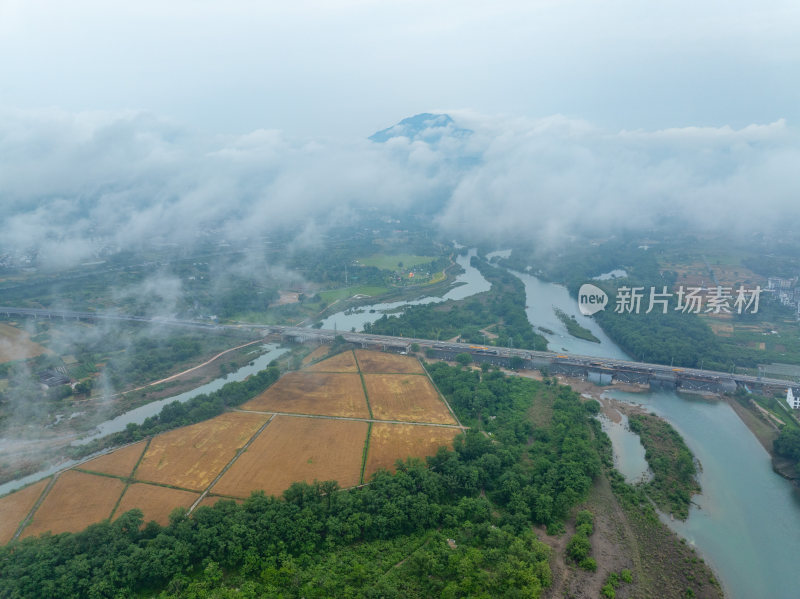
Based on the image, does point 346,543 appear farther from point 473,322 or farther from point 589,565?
point 473,322

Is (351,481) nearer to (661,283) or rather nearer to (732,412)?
(732,412)

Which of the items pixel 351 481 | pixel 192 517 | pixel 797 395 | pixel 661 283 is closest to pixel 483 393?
pixel 351 481

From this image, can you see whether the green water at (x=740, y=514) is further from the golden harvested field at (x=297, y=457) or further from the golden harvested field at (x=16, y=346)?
the golden harvested field at (x=16, y=346)

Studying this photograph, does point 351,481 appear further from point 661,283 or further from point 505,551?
point 661,283

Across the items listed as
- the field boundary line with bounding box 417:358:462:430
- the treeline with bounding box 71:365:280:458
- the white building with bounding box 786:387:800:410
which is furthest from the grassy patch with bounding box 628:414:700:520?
the treeline with bounding box 71:365:280:458

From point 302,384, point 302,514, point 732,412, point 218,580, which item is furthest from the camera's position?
point 302,384

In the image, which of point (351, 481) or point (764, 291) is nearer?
point (351, 481)

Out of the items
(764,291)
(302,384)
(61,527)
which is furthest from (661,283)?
(61,527)

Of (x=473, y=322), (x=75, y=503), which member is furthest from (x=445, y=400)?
(x=75, y=503)

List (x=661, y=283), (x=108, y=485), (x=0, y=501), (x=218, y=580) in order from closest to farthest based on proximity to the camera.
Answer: (x=218, y=580)
(x=0, y=501)
(x=108, y=485)
(x=661, y=283)

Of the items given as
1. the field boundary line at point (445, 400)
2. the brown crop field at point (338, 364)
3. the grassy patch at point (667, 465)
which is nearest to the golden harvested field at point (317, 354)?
the brown crop field at point (338, 364)
